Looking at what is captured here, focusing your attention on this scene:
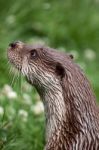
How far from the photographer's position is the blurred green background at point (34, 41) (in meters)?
6.32

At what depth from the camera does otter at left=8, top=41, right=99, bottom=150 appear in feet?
18.8

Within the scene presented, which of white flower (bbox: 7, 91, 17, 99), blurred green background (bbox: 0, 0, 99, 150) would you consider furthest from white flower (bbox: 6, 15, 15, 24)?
white flower (bbox: 7, 91, 17, 99)

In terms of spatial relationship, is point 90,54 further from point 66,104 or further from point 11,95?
point 66,104

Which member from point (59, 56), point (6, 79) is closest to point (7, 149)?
point (59, 56)

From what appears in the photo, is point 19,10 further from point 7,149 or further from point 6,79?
point 7,149

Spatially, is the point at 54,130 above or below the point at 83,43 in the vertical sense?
below

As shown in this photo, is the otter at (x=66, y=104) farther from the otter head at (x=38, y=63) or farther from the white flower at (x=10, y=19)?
the white flower at (x=10, y=19)

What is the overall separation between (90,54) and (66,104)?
376 centimetres

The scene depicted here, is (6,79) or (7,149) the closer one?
(7,149)

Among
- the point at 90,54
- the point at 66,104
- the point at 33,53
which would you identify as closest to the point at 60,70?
the point at 66,104

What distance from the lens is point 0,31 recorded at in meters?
7.10

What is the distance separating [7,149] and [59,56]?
2.28ft

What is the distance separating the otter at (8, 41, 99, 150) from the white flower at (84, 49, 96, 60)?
347 cm

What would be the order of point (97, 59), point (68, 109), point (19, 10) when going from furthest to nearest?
point (97, 59)
point (19, 10)
point (68, 109)
